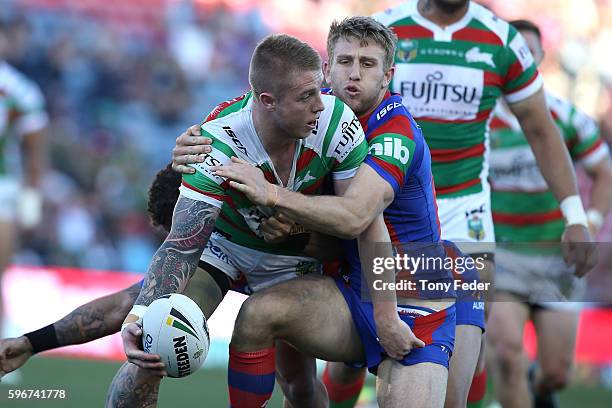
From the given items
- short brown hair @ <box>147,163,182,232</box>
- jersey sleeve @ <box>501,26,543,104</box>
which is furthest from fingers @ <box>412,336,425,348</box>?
jersey sleeve @ <box>501,26,543,104</box>

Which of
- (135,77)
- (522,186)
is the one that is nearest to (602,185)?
(522,186)

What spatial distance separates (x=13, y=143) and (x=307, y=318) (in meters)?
6.22

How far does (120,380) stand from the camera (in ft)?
17.6

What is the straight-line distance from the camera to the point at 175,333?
189 inches

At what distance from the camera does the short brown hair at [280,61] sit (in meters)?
4.94

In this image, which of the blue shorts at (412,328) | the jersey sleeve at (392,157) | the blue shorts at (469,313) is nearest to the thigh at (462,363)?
the blue shorts at (469,313)

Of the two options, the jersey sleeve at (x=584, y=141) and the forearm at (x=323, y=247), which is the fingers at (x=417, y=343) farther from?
the jersey sleeve at (x=584, y=141)

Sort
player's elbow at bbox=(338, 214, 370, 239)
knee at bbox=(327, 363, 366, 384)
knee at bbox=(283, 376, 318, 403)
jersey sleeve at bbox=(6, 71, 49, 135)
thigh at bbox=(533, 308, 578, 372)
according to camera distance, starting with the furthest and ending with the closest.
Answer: jersey sleeve at bbox=(6, 71, 49, 135) < thigh at bbox=(533, 308, 578, 372) < knee at bbox=(327, 363, 366, 384) < knee at bbox=(283, 376, 318, 403) < player's elbow at bbox=(338, 214, 370, 239)

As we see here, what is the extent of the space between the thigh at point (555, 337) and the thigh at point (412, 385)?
9.97 ft

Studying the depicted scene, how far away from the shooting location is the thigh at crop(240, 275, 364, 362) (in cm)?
518

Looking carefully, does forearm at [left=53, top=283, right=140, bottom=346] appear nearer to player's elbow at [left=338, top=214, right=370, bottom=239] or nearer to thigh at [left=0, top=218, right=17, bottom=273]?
player's elbow at [left=338, top=214, right=370, bottom=239]

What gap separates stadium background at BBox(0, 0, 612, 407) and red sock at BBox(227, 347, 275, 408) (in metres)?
7.13

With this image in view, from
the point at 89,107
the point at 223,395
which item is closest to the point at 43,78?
the point at 89,107

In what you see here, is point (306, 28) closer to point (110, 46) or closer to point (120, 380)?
point (110, 46)
